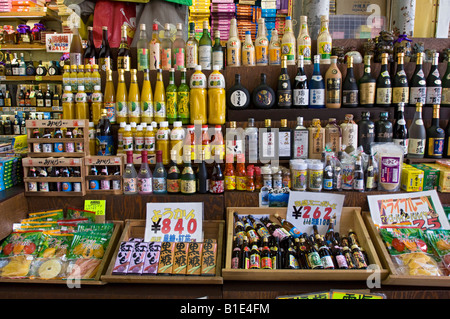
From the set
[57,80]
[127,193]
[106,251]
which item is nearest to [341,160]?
[127,193]

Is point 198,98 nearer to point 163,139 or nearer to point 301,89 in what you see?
point 163,139

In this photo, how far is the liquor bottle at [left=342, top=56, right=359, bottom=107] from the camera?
239 cm

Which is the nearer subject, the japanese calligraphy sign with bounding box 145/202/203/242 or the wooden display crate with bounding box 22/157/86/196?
the japanese calligraphy sign with bounding box 145/202/203/242

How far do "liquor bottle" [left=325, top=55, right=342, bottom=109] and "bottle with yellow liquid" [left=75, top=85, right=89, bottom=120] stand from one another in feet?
5.51

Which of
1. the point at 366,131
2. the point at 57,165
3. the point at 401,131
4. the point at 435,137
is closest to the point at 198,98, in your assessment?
the point at 57,165

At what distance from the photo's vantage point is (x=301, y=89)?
2.38 metres

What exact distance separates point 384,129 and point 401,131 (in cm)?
15

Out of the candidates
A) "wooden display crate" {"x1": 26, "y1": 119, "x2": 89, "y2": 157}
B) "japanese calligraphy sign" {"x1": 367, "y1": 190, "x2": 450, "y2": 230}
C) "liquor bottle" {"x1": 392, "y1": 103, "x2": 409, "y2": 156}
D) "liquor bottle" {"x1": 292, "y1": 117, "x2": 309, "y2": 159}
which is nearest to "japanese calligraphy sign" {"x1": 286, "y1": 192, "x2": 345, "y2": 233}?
"japanese calligraphy sign" {"x1": 367, "y1": 190, "x2": 450, "y2": 230}

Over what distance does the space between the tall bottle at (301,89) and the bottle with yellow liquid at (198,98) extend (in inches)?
24.5

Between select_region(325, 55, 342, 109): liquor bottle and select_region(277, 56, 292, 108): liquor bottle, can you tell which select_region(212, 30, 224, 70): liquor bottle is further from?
select_region(325, 55, 342, 109): liquor bottle

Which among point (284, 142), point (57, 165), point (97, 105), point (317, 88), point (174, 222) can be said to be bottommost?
point (174, 222)

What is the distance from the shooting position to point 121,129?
7.61 feet

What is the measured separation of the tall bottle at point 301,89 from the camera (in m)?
2.39

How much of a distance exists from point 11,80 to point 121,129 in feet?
11.3
